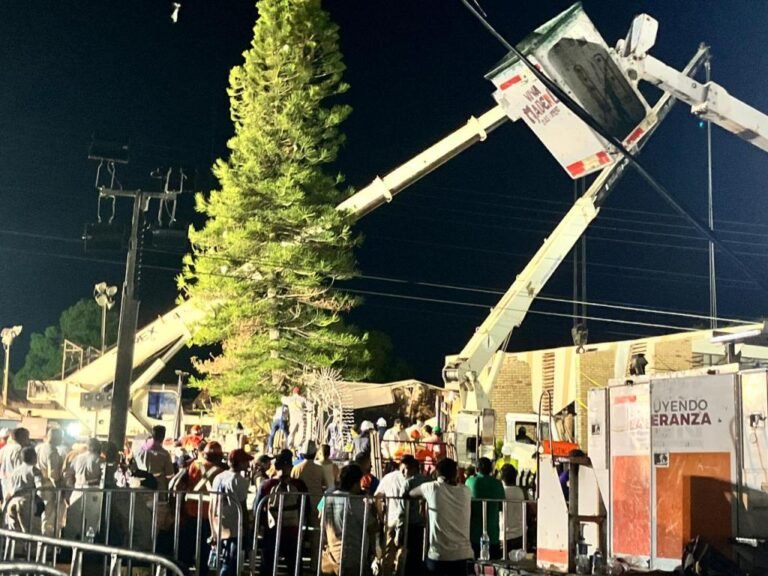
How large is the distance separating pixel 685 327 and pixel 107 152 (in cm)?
4240

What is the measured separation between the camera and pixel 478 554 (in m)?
11.6

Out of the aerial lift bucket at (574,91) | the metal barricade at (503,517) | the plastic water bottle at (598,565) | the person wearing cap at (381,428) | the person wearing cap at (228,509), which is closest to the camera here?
the plastic water bottle at (598,565)

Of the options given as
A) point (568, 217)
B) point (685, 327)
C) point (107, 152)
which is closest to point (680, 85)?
Result: point (568, 217)

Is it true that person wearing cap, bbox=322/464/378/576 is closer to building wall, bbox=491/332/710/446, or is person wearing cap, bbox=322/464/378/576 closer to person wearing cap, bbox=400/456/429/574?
person wearing cap, bbox=400/456/429/574

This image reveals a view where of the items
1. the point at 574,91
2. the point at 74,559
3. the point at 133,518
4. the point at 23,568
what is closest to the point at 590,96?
the point at 574,91

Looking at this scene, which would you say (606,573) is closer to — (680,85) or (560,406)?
(680,85)

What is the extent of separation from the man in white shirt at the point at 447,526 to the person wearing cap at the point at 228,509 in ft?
6.43

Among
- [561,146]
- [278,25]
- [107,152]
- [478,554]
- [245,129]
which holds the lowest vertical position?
[478,554]

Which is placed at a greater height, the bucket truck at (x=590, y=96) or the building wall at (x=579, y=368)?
the bucket truck at (x=590, y=96)

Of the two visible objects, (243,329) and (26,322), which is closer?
(243,329)

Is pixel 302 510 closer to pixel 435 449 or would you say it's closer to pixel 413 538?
pixel 413 538

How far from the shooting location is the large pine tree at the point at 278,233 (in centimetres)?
3058

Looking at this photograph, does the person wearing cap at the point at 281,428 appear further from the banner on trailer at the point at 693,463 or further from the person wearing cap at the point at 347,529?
the banner on trailer at the point at 693,463

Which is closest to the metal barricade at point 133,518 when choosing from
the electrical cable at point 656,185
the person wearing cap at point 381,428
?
the electrical cable at point 656,185
